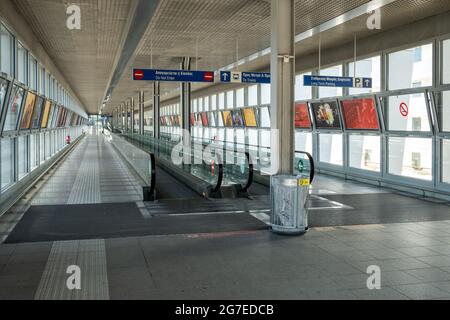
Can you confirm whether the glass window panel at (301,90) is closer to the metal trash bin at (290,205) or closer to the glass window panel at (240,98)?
the glass window panel at (240,98)

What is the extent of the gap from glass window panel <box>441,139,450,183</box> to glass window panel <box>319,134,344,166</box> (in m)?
4.94

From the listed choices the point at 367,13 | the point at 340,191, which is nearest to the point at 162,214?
the point at 340,191

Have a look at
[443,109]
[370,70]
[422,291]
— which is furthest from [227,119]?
[422,291]

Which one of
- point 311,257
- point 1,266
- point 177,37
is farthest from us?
point 177,37

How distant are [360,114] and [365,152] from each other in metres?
1.23

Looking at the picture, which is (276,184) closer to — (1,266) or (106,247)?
(106,247)

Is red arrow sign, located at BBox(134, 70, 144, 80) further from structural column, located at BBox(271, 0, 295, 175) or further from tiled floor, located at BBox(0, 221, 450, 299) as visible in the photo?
tiled floor, located at BBox(0, 221, 450, 299)

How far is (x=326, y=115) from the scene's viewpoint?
1659cm

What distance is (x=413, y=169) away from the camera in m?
12.8

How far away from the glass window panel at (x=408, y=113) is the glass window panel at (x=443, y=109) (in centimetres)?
55

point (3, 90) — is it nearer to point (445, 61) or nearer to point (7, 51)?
point (7, 51)

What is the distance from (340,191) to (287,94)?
16.5 feet

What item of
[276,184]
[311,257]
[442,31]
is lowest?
[311,257]

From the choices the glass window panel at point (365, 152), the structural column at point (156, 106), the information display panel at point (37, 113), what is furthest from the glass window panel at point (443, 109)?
the structural column at point (156, 106)
